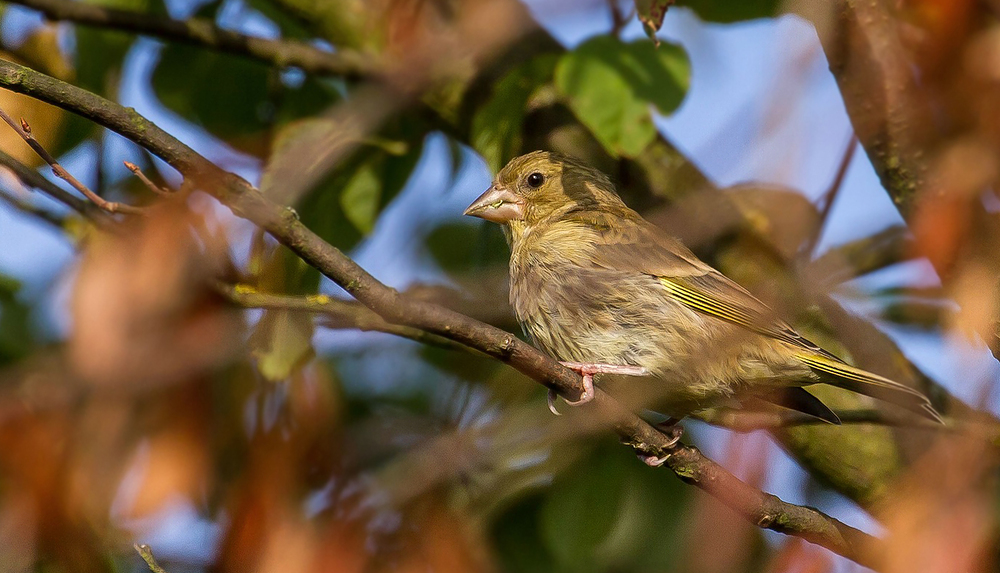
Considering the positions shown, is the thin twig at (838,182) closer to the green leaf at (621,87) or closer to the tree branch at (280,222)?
the tree branch at (280,222)

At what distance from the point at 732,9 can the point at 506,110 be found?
91 cm

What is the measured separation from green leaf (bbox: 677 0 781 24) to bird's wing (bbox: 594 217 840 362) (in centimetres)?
95

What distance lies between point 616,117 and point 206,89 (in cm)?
211

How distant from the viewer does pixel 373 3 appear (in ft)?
15.0

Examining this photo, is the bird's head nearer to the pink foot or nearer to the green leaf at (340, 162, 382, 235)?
the green leaf at (340, 162, 382, 235)

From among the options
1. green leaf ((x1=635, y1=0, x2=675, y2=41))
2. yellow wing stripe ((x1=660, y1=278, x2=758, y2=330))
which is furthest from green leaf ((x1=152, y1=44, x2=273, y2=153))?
green leaf ((x1=635, y1=0, x2=675, y2=41))

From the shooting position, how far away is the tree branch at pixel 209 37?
14.1 feet

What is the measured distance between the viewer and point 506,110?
374 centimetres

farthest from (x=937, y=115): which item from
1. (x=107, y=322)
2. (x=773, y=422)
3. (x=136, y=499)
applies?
(x=136, y=499)

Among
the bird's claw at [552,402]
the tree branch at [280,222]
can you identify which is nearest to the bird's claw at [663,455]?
the bird's claw at [552,402]

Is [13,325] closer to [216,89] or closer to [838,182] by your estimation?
[216,89]

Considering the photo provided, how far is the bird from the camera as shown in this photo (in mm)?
3859

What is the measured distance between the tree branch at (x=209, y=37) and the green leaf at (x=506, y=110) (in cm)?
129

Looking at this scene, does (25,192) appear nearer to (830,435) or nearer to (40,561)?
(40,561)
